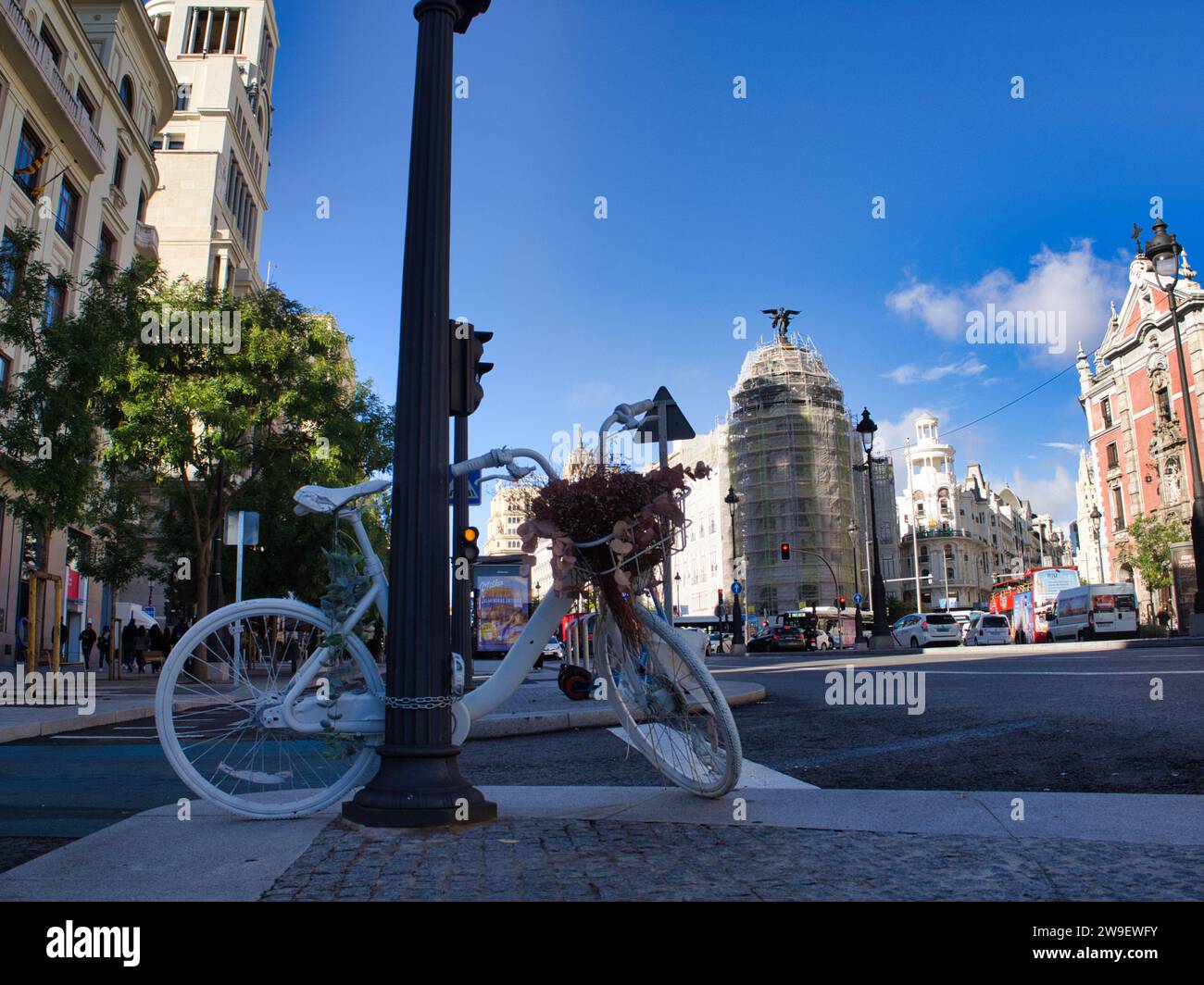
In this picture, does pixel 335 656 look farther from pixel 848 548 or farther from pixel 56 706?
pixel 848 548

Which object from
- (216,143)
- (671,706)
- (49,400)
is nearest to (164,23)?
(216,143)

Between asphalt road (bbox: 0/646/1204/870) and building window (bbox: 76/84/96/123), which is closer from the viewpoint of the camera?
asphalt road (bbox: 0/646/1204/870)

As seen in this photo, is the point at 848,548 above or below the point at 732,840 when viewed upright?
above

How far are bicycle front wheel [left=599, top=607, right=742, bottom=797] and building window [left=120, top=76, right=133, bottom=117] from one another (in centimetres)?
3519

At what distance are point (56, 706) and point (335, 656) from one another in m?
10.1

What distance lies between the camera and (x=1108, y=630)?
3706 centimetres

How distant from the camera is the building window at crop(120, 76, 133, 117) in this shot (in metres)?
32.3

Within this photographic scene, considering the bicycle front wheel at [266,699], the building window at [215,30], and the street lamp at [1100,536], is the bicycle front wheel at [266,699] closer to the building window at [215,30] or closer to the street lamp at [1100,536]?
the building window at [215,30]

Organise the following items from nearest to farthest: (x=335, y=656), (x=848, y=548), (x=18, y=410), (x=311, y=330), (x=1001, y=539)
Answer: (x=335, y=656) → (x=18, y=410) → (x=311, y=330) → (x=848, y=548) → (x=1001, y=539)

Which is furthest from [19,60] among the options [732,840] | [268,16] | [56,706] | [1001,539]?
[1001,539]

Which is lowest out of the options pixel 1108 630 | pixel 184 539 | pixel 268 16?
pixel 1108 630
